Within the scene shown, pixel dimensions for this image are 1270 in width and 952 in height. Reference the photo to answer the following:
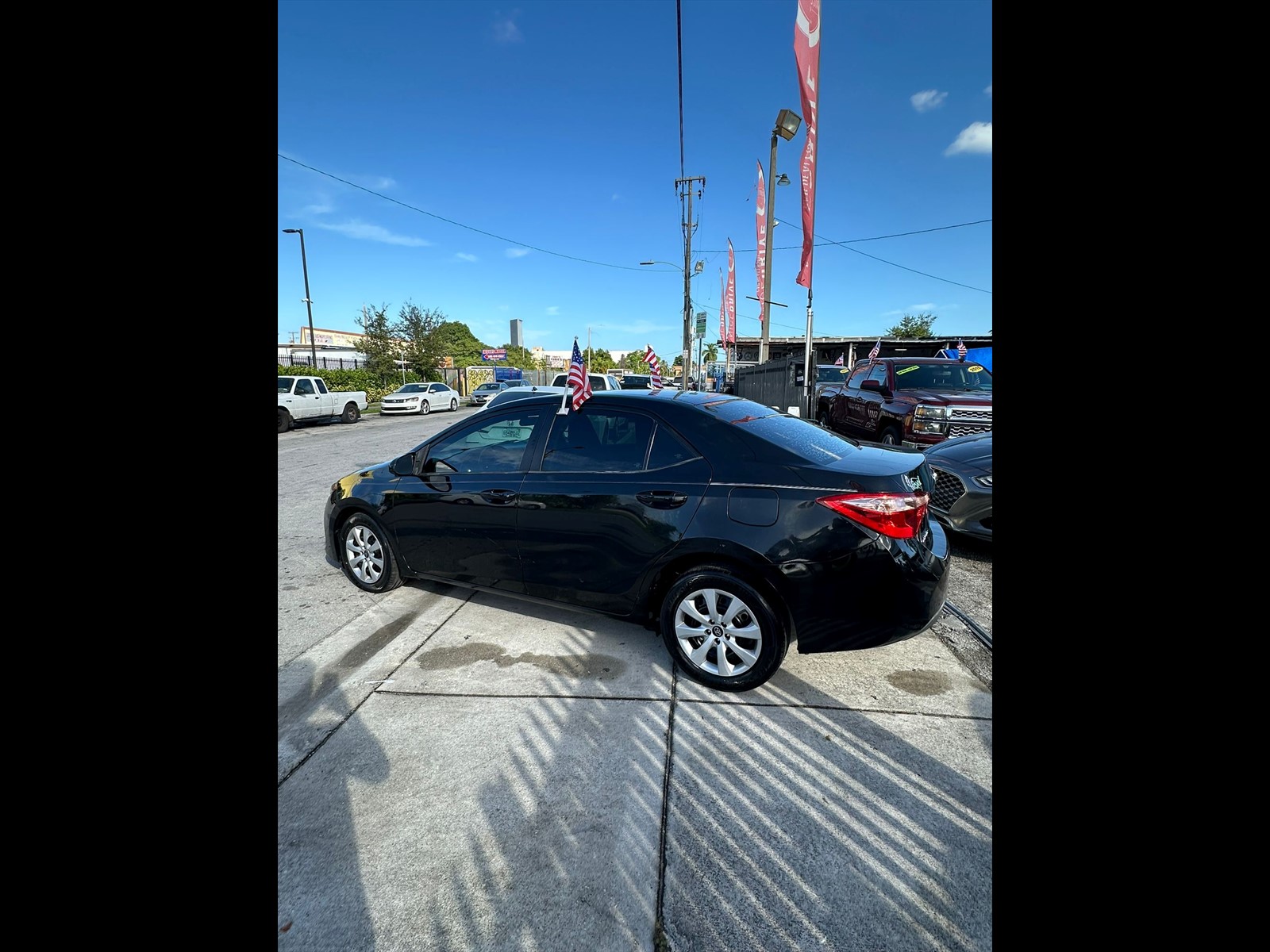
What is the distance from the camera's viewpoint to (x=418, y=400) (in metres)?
27.0

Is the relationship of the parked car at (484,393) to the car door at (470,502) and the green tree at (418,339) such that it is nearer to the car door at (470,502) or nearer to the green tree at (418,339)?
the green tree at (418,339)

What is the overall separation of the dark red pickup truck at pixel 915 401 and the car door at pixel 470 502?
666cm

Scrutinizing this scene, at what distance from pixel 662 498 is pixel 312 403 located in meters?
20.9

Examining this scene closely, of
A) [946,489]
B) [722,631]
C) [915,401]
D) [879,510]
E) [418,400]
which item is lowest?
[722,631]

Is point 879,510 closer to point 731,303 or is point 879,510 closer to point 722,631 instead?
point 722,631

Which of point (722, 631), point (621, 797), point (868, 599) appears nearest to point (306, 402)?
point (722, 631)

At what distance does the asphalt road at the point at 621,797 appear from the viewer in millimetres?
1920

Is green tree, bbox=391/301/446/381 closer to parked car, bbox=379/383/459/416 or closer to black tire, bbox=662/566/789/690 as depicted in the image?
parked car, bbox=379/383/459/416

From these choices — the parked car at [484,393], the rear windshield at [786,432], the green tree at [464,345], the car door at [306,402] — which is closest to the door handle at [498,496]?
the rear windshield at [786,432]
